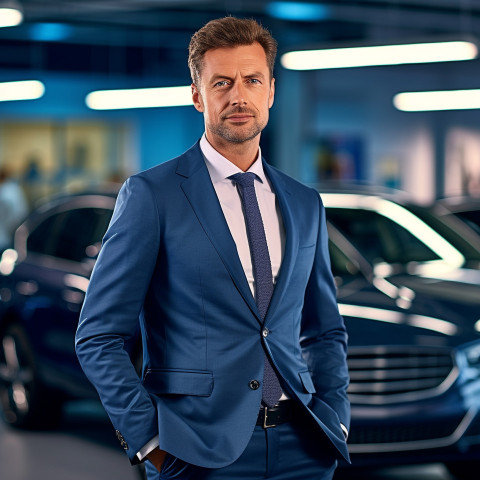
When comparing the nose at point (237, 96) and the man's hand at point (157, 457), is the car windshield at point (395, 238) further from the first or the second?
the man's hand at point (157, 457)

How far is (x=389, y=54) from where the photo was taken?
37.7ft

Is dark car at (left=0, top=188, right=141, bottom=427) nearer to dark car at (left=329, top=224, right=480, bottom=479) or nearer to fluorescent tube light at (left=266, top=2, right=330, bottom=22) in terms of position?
dark car at (left=329, top=224, right=480, bottom=479)

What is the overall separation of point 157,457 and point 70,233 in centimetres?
508

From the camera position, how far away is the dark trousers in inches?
101

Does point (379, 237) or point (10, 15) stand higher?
point (10, 15)

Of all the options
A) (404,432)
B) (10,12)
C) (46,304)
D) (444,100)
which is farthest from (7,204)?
(404,432)

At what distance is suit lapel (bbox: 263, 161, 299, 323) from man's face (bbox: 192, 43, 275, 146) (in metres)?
0.19

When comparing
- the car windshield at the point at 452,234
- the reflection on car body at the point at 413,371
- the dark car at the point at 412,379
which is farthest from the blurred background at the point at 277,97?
the dark car at the point at 412,379

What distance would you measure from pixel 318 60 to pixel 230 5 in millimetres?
6688

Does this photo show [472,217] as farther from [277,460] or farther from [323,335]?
[277,460]

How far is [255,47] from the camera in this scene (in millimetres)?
Answer: 2674

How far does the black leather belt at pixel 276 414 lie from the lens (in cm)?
258

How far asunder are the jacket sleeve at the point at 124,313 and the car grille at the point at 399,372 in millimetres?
3023

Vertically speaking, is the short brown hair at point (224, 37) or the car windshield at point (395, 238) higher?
the short brown hair at point (224, 37)
